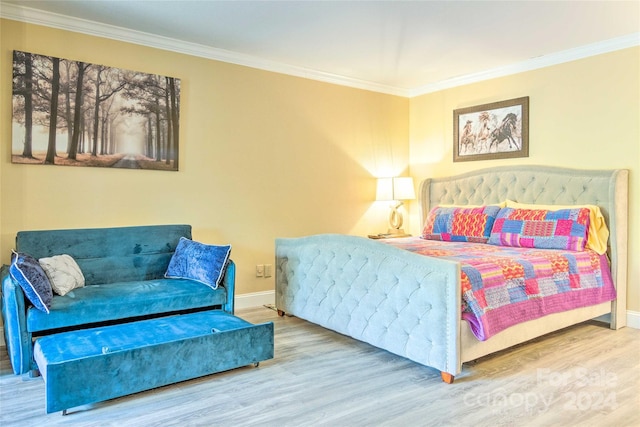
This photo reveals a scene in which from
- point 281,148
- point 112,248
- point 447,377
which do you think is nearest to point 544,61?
point 281,148

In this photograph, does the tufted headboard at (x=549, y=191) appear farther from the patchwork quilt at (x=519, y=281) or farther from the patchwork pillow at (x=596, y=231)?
the patchwork quilt at (x=519, y=281)

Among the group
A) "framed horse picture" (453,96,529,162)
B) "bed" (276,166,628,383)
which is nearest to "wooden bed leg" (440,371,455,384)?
"bed" (276,166,628,383)

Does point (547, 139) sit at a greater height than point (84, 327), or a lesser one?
greater

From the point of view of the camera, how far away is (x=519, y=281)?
121 inches

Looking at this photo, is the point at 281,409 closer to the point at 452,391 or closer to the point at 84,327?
the point at 452,391

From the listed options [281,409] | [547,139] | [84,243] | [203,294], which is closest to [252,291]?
[203,294]

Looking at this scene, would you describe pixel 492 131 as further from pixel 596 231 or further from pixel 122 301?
pixel 122 301

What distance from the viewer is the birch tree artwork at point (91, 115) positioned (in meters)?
3.47

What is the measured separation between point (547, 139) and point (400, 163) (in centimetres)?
177

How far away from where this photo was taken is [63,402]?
2.23 metres

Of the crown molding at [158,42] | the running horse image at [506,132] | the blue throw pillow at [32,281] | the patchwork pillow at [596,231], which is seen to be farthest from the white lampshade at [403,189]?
the blue throw pillow at [32,281]

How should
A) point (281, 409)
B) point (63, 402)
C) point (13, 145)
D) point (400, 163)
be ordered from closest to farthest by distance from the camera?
point (63, 402) < point (281, 409) < point (13, 145) < point (400, 163)

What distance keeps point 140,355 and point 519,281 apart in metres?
2.35

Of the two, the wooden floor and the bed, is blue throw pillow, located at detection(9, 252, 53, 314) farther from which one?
the bed
